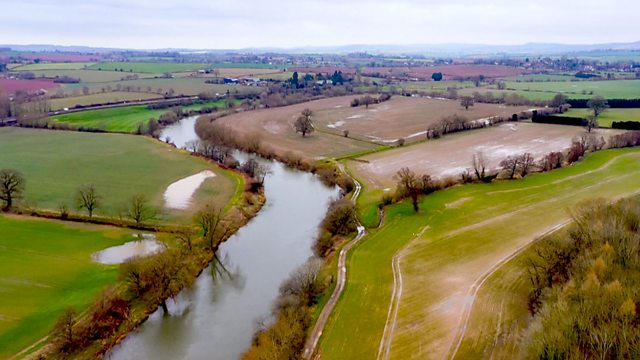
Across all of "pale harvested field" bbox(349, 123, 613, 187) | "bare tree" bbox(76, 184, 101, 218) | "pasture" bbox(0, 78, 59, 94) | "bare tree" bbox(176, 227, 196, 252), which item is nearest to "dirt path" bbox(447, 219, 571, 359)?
"pale harvested field" bbox(349, 123, 613, 187)

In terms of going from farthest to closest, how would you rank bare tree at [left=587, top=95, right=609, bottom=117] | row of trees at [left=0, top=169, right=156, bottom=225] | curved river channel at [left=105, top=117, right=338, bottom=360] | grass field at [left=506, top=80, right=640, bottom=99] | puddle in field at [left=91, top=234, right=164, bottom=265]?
1. grass field at [left=506, top=80, right=640, bottom=99]
2. bare tree at [left=587, top=95, right=609, bottom=117]
3. row of trees at [left=0, top=169, right=156, bottom=225]
4. puddle in field at [left=91, top=234, right=164, bottom=265]
5. curved river channel at [left=105, top=117, right=338, bottom=360]

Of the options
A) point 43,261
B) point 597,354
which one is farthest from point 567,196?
point 43,261

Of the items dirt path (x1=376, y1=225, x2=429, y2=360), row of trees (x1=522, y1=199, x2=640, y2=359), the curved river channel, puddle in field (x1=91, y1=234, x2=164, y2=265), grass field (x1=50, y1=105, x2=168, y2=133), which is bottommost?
the curved river channel

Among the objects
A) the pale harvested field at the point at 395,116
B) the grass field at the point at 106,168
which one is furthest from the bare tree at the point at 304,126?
the grass field at the point at 106,168

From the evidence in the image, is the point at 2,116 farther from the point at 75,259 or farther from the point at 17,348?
the point at 17,348

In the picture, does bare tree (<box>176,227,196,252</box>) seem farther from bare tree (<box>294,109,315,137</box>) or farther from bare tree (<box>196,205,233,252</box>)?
bare tree (<box>294,109,315,137</box>)

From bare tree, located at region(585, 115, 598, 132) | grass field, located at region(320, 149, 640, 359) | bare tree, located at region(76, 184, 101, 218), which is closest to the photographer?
grass field, located at region(320, 149, 640, 359)
